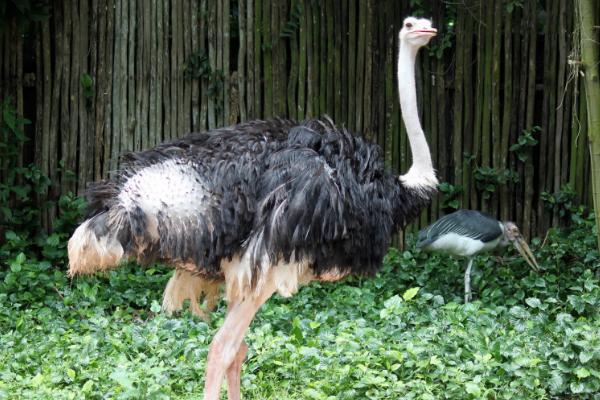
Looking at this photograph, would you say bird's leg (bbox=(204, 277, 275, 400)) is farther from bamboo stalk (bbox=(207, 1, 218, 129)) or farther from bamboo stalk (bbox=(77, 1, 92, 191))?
bamboo stalk (bbox=(77, 1, 92, 191))

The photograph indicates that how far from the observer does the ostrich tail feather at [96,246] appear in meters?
4.61

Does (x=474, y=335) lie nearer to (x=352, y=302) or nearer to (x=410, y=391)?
(x=410, y=391)

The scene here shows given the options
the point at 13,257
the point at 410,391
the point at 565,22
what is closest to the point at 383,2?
the point at 565,22

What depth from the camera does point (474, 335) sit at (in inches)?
232

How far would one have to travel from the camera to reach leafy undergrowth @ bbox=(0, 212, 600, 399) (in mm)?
5324

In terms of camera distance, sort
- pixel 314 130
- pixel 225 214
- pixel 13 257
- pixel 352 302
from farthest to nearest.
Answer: pixel 13 257
pixel 352 302
pixel 314 130
pixel 225 214

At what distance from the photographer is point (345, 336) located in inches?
231

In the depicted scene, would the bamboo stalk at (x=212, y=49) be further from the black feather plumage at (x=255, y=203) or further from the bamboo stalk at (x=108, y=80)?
the black feather plumage at (x=255, y=203)

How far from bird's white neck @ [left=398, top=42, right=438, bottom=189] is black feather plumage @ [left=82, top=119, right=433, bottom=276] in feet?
1.23

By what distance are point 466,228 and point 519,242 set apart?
18.2 inches

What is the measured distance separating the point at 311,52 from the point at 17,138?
2386mm

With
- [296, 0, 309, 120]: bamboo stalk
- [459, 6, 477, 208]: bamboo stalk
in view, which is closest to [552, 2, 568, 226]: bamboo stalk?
[459, 6, 477, 208]: bamboo stalk

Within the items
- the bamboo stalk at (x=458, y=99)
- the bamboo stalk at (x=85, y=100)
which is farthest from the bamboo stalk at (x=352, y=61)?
the bamboo stalk at (x=85, y=100)

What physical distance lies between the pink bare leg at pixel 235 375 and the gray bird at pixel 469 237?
96.9 inches
